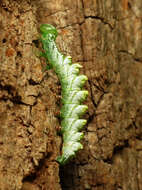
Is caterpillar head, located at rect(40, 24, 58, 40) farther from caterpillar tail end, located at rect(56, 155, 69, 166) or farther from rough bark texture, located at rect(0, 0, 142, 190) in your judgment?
caterpillar tail end, located at rect(56, 155, 69, 166)

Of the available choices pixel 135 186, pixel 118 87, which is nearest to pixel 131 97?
pixel 118 87

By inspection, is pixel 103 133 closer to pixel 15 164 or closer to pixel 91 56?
pixel 91 56

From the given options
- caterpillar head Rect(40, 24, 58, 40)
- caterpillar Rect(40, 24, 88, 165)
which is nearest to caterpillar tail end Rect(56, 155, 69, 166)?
caterpillar Rect(40, 24, 88, 165)

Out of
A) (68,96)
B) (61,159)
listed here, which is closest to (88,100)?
(68,96)

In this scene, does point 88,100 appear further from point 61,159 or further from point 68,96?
point 61,159

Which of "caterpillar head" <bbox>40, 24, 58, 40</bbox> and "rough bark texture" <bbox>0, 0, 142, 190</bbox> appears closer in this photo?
"rough bark texture" <bbox>0, 0, 142, 190</bbox>

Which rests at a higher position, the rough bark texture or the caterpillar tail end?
the rough bark texture

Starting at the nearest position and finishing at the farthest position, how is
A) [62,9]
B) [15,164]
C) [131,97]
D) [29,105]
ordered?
1. [15,164]
2. [29,105]
3. [62,9]
4. [131,97]

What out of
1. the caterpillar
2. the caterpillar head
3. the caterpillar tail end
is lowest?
the caterpillar tail end
